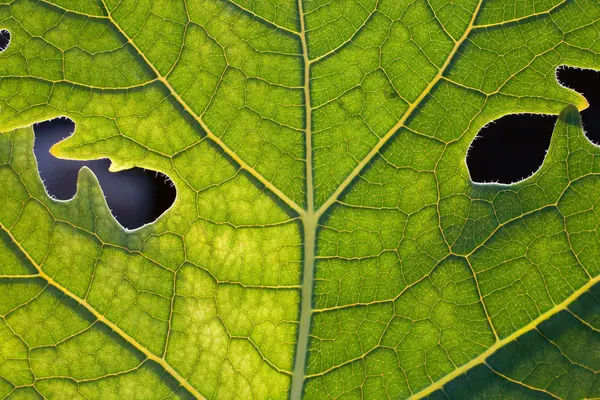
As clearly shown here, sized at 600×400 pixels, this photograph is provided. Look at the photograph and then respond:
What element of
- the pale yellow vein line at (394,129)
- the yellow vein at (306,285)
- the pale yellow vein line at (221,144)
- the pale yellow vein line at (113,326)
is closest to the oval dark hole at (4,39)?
the pale yellow vein line at (221,144)

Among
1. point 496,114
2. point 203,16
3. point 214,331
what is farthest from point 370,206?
point 203,16

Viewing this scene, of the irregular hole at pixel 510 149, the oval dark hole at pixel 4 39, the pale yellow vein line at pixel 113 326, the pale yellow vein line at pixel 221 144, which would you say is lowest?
the pale yellow vein line at pixel 113 326

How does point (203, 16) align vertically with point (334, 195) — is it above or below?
above

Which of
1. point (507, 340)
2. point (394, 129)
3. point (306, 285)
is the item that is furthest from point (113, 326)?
point (507, 340)

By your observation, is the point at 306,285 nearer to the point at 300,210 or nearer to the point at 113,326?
the point at 300,210

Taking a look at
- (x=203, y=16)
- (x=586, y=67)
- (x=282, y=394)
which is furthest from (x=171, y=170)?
(x=586, y=67)

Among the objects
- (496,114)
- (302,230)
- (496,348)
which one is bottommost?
(496,348)

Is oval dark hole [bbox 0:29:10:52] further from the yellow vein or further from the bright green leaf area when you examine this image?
the yellow vein

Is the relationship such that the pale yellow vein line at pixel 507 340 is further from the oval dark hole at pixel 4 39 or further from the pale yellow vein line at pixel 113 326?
the oval dark hole at pixel 4 39

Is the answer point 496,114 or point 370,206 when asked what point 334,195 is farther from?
point 496,114
